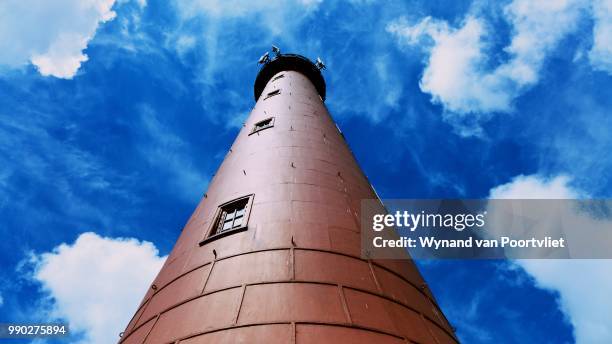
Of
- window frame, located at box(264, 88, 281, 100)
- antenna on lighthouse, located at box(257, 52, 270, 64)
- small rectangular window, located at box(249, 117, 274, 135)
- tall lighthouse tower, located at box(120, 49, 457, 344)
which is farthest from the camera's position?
antenna on lighthouse, located at box(257, 52, 270, 64)

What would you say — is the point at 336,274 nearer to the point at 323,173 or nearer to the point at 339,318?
the point at 339,318

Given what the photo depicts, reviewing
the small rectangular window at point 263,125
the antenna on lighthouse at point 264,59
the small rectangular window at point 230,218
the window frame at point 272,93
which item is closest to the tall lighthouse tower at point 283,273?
the small rectangular window at point 230,218

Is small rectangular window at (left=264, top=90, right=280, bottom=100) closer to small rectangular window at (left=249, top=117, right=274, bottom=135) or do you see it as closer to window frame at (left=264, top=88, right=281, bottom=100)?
window frame at (left=264, top=88, right=281, bottom=100)

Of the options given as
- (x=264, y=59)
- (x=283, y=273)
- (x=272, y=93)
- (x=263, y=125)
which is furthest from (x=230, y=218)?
(x=264, y=59)

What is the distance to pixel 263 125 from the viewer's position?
12398 mm

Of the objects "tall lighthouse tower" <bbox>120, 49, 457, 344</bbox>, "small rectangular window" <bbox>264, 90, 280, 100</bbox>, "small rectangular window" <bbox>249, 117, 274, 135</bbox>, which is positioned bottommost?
"tall lighthouse tower" <bbox>120, 49, 457, 344</bbox>

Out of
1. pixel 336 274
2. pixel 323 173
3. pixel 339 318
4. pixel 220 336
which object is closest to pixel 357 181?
pixel 323 173

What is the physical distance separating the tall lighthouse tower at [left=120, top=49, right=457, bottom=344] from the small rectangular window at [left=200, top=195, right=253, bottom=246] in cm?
2

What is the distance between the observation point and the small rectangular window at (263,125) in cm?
1188

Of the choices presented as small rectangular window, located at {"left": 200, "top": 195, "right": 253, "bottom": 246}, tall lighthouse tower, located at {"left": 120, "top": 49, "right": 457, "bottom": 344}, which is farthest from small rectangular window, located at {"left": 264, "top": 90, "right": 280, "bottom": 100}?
small rectangular window, located at {"left": 200, "top": 195, "right": 253, "bottom": 246}

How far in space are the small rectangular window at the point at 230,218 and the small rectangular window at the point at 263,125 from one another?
389 cm

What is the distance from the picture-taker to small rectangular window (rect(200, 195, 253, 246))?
7324 mm

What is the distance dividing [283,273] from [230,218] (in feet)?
8.36

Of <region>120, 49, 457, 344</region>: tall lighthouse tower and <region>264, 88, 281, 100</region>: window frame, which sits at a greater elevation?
<region>264, 88, 281, 100</region>: window frame
